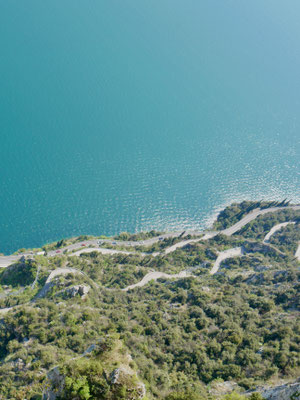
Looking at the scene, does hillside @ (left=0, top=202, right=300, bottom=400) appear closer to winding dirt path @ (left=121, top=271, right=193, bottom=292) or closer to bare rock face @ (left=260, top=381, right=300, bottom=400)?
bare rock face @ (left=260, top=381, right=300, bottom=400)

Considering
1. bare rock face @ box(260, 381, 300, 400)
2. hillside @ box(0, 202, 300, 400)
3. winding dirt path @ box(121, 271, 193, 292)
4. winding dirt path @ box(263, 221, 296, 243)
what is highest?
winding dirt path @ box(263, 221, 296, 243)

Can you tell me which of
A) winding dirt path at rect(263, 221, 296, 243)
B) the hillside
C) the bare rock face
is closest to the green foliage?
the hillside

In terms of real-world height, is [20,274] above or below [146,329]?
above

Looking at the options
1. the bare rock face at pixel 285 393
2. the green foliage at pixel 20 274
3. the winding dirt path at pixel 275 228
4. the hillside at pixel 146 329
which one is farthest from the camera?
the winding dirt path at pixel 275 228

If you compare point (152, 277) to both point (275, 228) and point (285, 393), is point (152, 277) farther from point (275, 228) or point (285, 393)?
point (275, 228)

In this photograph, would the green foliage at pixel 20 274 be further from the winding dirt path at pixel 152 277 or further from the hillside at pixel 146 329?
the winding dirt path at pixel 152 277

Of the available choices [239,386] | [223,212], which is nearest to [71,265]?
[239,386]

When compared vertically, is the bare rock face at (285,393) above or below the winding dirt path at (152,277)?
below

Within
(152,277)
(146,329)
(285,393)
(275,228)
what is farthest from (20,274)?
(275,228)

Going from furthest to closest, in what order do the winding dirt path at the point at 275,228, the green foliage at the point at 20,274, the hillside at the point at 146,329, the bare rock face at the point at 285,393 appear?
the winding dirt path at the point at 275,228, the green foliage at the point at 20,274, the hillside at the point at 146,329, the bare rock face at the point at 285,393

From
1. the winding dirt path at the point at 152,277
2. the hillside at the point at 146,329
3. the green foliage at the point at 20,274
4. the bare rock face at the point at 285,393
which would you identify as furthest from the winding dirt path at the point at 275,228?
the bare rock face at the point at 285,393
